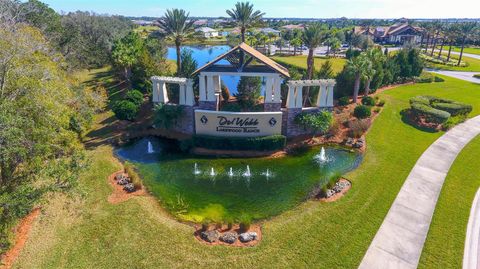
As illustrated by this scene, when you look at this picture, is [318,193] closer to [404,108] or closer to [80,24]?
[404,108]

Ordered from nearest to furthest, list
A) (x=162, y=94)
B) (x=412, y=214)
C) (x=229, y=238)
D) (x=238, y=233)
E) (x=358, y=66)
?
(x=229, y=238)
(x=238, y=233)
(x=412, y=214)
(x=162, y=94)
(x=358, y=66)

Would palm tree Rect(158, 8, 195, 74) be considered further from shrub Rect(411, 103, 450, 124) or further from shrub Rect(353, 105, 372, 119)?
shrub Rect(411, 103, 450, 124)

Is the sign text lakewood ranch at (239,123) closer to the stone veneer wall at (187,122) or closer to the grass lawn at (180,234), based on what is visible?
the stone veneer wall at (187,122)

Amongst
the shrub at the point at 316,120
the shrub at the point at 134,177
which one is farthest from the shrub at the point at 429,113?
the shrub at the point at 134,177

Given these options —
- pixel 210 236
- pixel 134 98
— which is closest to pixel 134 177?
pixel 210 236

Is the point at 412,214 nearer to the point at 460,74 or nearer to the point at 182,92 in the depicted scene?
the point at 182,92

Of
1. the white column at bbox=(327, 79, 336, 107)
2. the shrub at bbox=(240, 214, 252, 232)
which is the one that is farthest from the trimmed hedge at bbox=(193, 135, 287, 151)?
the shrub at bbox=(240, 214, 252, 232)
